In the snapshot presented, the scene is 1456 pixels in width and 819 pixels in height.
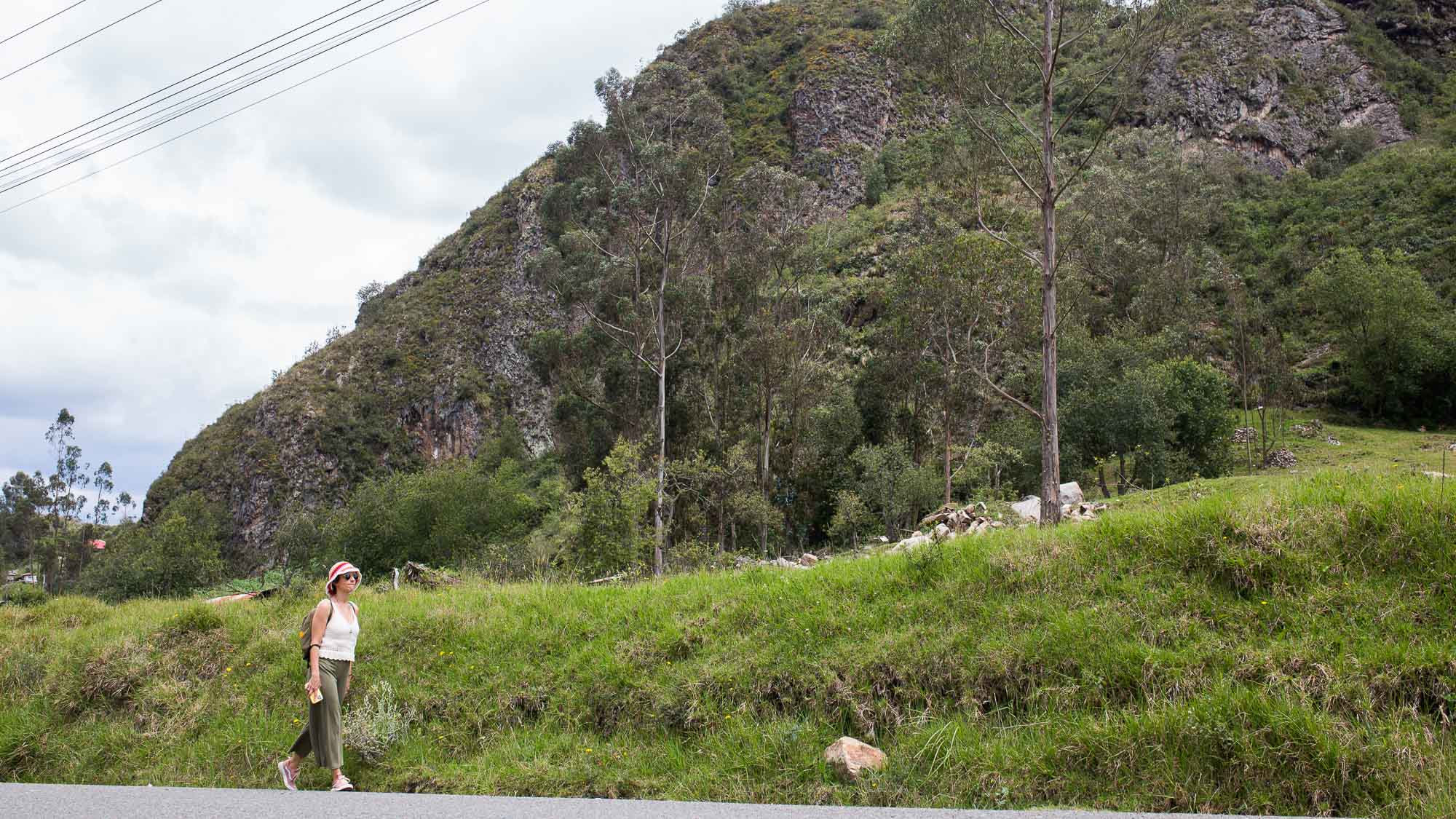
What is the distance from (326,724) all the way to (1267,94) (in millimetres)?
102815

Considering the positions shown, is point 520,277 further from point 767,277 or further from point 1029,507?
point 1029,507

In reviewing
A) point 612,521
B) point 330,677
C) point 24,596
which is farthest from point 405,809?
point 24,596

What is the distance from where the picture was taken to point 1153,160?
52625 mm

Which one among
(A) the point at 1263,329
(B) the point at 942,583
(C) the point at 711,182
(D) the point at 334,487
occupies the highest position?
A: (C) the point at 711,182

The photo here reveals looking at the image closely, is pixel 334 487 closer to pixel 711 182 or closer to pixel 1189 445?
pixel 711 182

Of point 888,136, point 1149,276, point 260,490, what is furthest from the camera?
point 888,136

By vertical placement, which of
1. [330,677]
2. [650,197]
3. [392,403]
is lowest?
[330,677]

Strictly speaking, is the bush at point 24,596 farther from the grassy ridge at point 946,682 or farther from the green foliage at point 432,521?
the green foliage at point 432,521

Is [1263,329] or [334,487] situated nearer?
[1263,329]

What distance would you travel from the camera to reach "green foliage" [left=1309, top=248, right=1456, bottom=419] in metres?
36.6

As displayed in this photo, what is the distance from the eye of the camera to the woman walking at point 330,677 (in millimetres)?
5555

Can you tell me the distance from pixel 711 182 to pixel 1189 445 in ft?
79.9

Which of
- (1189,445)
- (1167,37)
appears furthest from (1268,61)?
(1167,37)

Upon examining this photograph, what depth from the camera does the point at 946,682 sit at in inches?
223
